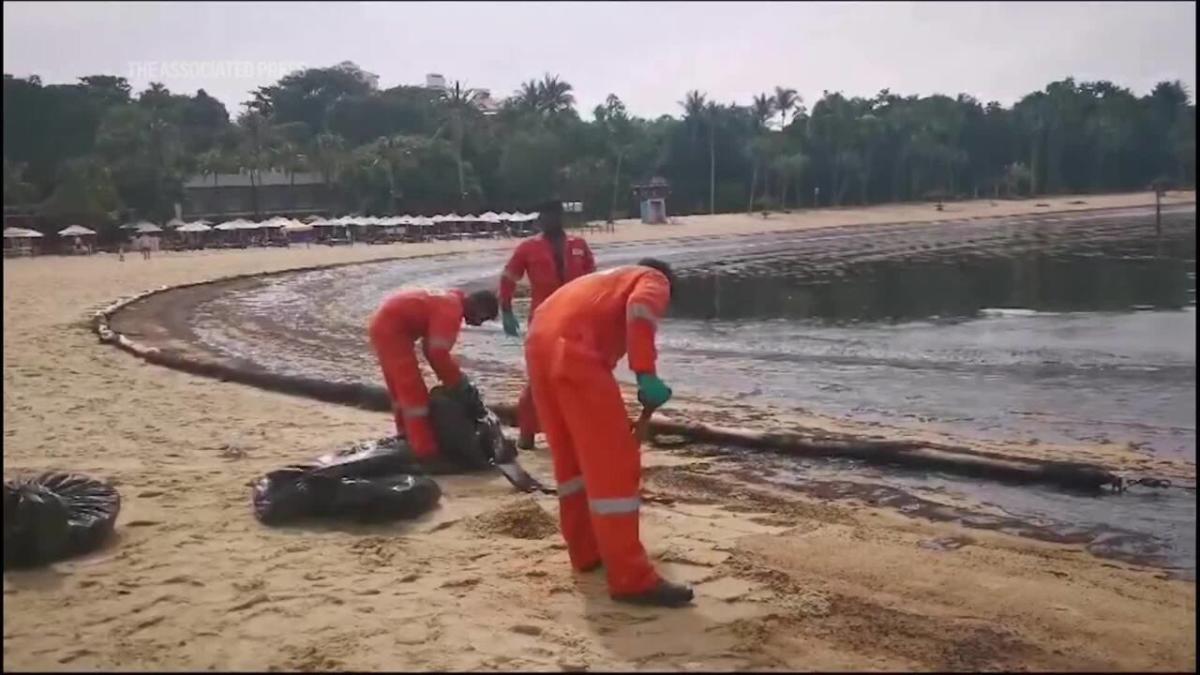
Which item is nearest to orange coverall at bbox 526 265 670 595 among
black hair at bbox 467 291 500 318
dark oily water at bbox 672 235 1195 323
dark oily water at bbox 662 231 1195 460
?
black hair at bbox 467 291 500 318

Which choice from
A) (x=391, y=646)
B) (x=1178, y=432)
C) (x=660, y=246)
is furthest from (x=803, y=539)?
(x=660, y=246)

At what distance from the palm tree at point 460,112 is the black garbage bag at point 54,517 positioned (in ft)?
23.9

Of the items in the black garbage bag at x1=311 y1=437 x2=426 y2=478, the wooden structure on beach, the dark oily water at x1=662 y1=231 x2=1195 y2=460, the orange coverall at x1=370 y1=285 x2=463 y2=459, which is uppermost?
the wooden structure on beach

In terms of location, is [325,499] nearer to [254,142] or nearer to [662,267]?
[662,267]

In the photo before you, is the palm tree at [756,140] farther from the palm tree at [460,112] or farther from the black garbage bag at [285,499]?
the black garbage bag at [285,499]

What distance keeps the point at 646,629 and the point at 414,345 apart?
10.9 ft

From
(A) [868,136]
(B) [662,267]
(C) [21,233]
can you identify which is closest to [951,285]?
(A) [868,136]

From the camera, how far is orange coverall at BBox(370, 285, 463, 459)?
22.0 ft

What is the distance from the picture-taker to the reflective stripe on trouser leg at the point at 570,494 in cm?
461

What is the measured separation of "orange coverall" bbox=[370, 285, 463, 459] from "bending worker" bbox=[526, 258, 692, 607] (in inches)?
86.5

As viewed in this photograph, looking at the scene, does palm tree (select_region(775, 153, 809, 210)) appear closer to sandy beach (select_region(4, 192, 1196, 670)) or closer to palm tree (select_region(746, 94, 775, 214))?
palm tree (select_region(746, 94, 775, 214))

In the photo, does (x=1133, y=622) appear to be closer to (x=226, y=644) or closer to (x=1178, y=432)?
(x=226, y=644)

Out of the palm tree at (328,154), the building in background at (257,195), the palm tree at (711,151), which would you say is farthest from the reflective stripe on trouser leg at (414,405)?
the palm tree at (711,151)

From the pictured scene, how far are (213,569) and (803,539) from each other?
2.58 metres
